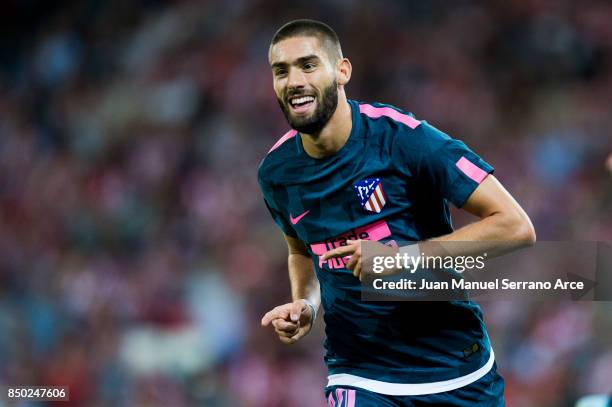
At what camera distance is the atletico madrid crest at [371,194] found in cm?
351

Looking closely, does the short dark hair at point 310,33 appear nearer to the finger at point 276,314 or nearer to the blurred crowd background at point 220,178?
the finger at point 276,314

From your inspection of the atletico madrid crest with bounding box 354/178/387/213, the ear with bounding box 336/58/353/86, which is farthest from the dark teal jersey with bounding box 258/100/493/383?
the ear with bounding box 336/58/353/86

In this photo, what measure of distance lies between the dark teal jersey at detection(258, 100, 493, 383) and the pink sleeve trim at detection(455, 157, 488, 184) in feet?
0.28

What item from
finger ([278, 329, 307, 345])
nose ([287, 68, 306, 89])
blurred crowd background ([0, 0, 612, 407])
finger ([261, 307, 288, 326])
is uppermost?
blurred crowd background ([0, 0, 612, 407])

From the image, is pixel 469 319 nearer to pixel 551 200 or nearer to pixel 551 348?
pixel 551 348

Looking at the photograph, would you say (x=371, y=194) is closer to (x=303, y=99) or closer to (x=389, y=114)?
(x=389, y=114)

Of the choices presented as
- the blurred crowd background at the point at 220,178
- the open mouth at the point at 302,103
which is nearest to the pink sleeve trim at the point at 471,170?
the open mouth at the point at 302,103

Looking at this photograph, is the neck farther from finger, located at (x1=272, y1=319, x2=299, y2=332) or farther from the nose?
finger, located at (x1=272, y1=319, x2=299, y2=332)

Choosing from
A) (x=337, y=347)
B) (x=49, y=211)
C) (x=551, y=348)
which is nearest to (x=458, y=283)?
(x=337, y=347)

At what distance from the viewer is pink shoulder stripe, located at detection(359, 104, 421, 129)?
351cm

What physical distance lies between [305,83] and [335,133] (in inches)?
9.0

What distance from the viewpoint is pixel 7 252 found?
9.22 m

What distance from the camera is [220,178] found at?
8.68 metres

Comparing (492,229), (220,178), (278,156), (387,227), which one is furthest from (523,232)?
(220,178)
